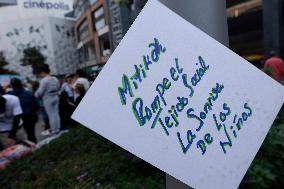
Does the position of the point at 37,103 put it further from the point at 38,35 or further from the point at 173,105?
the point at 38,35

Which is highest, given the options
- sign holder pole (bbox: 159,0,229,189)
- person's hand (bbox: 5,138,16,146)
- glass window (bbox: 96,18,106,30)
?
glass window (bbox: 96,18,106,30)

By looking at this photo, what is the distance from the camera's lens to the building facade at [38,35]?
78500 millimetres

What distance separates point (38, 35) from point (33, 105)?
251 feet

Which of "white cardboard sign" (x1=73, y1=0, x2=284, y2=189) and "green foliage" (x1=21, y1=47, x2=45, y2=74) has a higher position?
"green foliage" (x1=21, y1=47, x2=45, y2=74)

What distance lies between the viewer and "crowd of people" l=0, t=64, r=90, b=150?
21.3 feet

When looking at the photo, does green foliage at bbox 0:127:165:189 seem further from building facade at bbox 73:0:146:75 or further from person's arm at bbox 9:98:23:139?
building facade at bbox 73:0:146:75

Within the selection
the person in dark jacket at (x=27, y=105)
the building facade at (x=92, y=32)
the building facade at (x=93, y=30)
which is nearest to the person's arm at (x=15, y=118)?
the person in dark jacket at (x=27, y=105)

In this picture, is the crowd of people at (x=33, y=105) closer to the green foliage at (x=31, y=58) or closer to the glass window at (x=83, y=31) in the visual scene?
the green foliage at (x=31, y=58)

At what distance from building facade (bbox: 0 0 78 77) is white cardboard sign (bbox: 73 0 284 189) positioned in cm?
7600

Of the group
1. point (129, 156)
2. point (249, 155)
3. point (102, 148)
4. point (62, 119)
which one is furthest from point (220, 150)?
→ point (62, 119)

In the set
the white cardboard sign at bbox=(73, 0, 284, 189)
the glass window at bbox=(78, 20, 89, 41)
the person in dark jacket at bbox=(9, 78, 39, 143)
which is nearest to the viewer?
the white cardboard sign at bbox=(73, 0, 284, 189)

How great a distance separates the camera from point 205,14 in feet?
5.62

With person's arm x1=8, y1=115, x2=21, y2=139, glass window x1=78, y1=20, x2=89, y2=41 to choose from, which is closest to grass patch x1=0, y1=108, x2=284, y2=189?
person's arm x1=8, y1=115, x2=21, y2=139

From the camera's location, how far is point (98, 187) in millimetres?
3529
